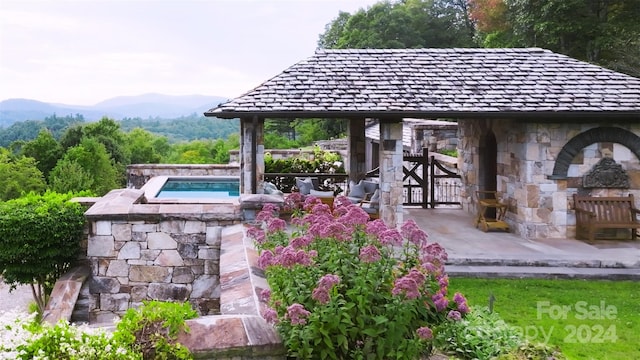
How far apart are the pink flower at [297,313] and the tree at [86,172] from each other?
1847cm

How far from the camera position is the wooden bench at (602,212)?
1023 cm

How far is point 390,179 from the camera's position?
35.0ft

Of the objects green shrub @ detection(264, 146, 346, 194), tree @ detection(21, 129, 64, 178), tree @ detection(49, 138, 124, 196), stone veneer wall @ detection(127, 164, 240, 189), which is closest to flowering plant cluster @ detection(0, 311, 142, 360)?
green shrub @ detection(264, 146, 346, 194)

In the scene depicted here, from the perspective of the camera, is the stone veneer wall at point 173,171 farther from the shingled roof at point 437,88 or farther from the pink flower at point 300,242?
the pink flower at point 300,242

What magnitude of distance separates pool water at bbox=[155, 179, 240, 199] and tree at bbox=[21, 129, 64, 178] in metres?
10.7

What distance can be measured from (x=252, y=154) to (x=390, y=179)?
2.71 metres

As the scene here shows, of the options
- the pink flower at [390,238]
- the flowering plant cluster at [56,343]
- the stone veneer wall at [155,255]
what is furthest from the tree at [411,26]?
the flowering plant cluster at [56,343]

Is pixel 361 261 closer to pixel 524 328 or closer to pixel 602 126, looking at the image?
pixel 524 328

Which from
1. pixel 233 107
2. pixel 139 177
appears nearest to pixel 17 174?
pixel 139 177

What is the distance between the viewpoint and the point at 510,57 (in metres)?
13.0

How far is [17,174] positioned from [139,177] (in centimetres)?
493

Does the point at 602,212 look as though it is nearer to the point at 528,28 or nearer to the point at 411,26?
the point at 528,28

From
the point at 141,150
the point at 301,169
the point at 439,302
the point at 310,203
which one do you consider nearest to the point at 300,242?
the point at 439,302

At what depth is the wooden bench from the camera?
1023 cm
